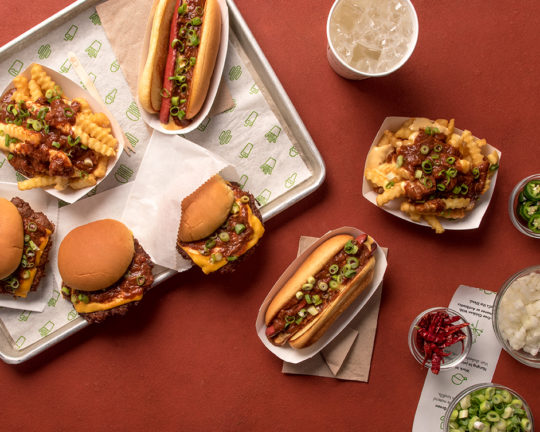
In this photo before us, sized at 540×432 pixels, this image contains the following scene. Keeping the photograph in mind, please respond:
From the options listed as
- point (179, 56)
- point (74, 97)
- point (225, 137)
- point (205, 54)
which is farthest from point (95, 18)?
point (225, 137)

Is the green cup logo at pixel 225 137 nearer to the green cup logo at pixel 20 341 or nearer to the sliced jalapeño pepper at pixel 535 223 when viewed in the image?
the green cup logo at pixel 20 341

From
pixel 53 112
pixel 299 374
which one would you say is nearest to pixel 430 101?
pixel 299 374

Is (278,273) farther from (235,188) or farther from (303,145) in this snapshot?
(303,145)

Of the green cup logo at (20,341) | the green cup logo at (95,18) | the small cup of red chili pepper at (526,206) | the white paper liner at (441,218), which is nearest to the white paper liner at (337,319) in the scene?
the white paper liner at (441,218)

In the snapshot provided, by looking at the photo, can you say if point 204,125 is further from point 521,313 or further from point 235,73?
point 521,313

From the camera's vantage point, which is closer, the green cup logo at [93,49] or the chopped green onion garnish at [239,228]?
the chopped green onion garnish at [239,228]

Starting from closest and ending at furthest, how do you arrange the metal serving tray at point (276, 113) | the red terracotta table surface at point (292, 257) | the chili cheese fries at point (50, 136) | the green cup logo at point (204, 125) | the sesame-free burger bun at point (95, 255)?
the chili cheese fries at point (50, 136)
the sesame-free burger bun at point (95, 255)
the metal serving tray at point (276, 113)
the green cup logo at point (204, 125)
the red terracotta table surface at point (292, 257)

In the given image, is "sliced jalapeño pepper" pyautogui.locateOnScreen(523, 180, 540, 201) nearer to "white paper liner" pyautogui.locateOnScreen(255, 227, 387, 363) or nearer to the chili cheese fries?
"white paper liner" pyautogui.locateOnScreen(255, 227, 387, 363)
